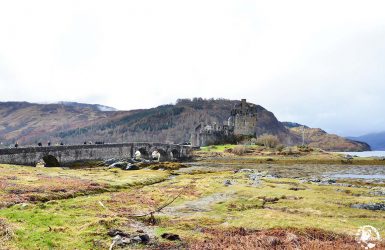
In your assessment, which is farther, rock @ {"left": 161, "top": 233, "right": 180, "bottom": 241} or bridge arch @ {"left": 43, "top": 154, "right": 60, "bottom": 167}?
bridge arch @ {"left": 43, "top": 154, "right": 60, "bottom": 167}

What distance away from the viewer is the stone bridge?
7869 centimetres

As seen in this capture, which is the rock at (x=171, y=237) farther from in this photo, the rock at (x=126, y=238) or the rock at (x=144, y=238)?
the rock at (x=144, y=238)

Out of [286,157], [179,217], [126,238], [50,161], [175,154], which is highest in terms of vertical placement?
Answer: [175,154]

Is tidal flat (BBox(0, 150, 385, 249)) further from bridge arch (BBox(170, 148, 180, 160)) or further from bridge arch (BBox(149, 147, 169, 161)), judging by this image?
bridge arch (BBox(170, 148, 180, 160))

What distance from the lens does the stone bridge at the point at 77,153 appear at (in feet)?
258

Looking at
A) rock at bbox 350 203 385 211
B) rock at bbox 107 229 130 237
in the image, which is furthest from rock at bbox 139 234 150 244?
rock at bbox 350 203 385 211

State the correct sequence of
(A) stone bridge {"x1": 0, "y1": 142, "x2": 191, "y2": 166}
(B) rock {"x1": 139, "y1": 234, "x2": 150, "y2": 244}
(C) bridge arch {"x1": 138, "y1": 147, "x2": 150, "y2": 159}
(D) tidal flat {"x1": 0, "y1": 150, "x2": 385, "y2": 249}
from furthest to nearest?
1. (C) bridge arch {"x1": 138, "y1": 147, "x2": 150, "y2": 159}
2. (A) stone bridge {"x1": 0, "y1": 142, "x2": 191, "y2": 166}
3. (B) rock {"x1": 139, "y1": 234, "x2": 150, "y2": 244}
4. (D) tidal flat {"x1": 0, "y1": 150, "x2": 385, "y2": 249}

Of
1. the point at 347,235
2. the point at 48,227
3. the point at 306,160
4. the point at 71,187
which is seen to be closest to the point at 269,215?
the point at 347,235

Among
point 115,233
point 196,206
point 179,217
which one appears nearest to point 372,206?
point 196,206

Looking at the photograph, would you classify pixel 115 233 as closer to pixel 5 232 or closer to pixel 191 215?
pixel 5 232

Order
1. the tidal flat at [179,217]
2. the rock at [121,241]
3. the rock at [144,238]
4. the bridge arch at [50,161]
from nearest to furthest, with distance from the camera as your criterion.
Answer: the rock at [121,241] → the tidal flat at [179,217] → the rock at [144,238] → the bridge arch at [50,161]

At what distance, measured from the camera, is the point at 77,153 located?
103m

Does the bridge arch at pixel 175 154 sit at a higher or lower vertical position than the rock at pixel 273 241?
higher

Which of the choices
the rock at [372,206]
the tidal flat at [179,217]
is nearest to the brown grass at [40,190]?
the tidal flat at [179,217]
